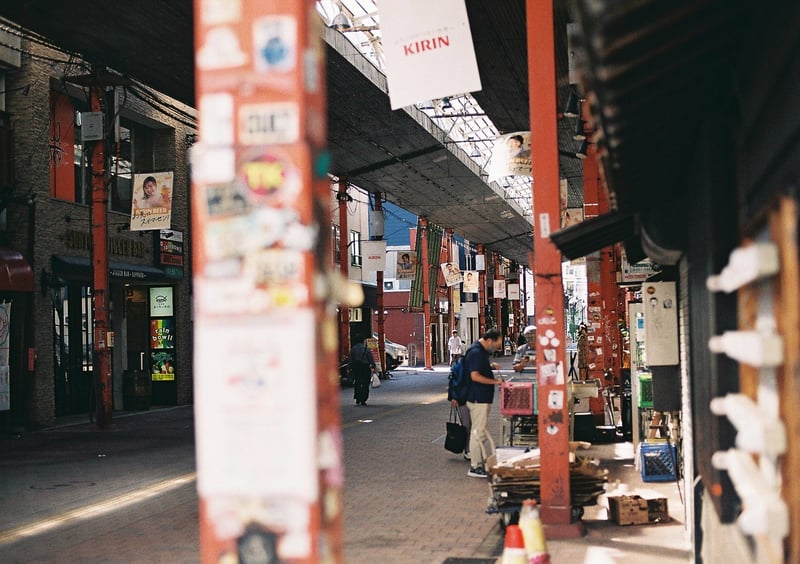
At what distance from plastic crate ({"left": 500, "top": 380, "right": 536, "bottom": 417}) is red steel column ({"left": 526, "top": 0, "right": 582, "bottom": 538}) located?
3.85 meters

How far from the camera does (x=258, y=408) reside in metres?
3.03

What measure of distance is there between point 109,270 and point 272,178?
22455 mm

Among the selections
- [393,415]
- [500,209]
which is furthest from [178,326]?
[500,209]

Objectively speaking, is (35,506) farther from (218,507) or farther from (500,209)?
(500,209)

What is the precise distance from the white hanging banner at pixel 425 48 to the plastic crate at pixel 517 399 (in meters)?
5.68

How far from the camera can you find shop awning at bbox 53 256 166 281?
74.5 feet

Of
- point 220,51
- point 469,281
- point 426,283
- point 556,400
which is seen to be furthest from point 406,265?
point 220,51

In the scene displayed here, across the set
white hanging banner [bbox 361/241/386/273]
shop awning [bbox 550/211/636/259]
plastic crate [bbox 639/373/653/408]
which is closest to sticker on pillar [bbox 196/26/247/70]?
shop awning [bbox 550/211/636/259]

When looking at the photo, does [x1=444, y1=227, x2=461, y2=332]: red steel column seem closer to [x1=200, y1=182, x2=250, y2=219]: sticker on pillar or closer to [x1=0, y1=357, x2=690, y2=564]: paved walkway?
[x1=0, y1=357, x2=690, y2=564]: paved walkway

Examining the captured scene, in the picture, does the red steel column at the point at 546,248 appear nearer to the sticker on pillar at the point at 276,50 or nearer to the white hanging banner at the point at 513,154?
the sticker on pillar at the point at 276,50

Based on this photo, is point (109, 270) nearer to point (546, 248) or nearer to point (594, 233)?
point (546, 248)

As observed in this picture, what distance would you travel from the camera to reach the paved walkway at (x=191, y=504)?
9.36m

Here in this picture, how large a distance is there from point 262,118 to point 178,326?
26.3 metres

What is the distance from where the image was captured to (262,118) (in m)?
3.08
